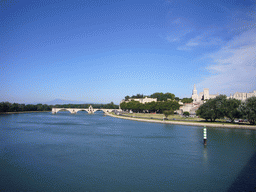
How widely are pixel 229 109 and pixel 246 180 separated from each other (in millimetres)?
30870

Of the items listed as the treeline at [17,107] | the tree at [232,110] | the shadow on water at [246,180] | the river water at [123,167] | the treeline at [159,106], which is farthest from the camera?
the treeline at [17,107]

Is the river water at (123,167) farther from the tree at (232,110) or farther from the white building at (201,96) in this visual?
the white building at (201,96)

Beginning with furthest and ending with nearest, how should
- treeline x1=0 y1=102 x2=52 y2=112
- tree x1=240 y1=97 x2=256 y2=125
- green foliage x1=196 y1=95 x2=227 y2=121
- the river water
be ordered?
1. treeline x1=0 y1=102 x2=52 y2=112
2. green foliage x1=196 y1=95 x2=227 y2=121
3. tree x1=240 y1=97 x2=256 y2=125
4. the river water

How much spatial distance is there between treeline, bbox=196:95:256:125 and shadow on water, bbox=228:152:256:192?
80.4 ft

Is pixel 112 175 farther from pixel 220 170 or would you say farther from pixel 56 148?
pixel 56 148

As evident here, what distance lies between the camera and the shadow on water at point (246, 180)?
10.9 metres

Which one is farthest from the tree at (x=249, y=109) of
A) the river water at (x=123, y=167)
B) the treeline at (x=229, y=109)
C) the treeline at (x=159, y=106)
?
the treeline at (x=159, y=106)

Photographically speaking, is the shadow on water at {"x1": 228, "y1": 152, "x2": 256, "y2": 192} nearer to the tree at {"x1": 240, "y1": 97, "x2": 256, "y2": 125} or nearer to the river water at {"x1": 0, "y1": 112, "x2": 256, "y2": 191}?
the river water at {"x1": 0, "y1": 112, "x2": 256, "y2": 191}

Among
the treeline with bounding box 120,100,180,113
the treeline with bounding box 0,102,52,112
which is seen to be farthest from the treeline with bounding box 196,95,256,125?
the treeline with bounding box 0,102,52,112

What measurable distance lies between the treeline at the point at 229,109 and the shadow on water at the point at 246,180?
24.5 meters

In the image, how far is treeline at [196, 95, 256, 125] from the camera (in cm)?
3631

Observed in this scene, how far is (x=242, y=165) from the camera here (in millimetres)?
14977

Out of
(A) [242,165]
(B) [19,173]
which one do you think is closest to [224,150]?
(A) [242,165]

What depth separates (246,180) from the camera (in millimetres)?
11969
